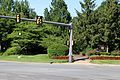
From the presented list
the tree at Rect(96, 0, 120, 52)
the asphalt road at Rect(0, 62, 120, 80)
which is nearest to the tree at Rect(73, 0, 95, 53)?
the tree at Rect(96, 0, 120, 52)

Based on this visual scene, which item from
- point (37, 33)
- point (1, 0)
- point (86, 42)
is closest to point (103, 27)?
point (86, 42)

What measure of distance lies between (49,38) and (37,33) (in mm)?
3032

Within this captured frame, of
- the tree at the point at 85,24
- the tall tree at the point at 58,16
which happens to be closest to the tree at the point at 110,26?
the tree at the point at 85,24

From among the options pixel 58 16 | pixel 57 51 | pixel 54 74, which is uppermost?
pixel 58 16

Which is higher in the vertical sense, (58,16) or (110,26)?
(58,16)

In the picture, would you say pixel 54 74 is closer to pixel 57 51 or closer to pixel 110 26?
pixel 57 51

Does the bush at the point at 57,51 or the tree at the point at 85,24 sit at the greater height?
the tree at the point at 85,24

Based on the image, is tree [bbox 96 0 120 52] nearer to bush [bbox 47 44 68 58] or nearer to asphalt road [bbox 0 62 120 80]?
bush [bbox 47 44 68 58]

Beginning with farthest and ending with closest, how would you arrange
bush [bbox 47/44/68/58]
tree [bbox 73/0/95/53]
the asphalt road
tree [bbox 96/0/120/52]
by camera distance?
tree [bbox 73/0/95/53], tree [bbox 96/0/120/52], bush [bbox 47/44/68/58], the asphalt road

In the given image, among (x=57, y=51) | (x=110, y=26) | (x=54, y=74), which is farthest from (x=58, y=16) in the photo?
Answer: (x=54, y=74)

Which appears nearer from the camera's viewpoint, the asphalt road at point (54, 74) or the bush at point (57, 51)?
the asphalt road at point (54, 74)

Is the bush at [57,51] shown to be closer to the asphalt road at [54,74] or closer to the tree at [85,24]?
the tree at [85,24]

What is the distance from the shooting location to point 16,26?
211 ft

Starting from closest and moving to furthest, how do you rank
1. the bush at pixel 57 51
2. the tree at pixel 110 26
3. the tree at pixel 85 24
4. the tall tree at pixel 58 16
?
the bush at pixel 57 51
the tree at pixel 110 26
the tree at pixel 85 24
the tall tree at pixel 58 16
